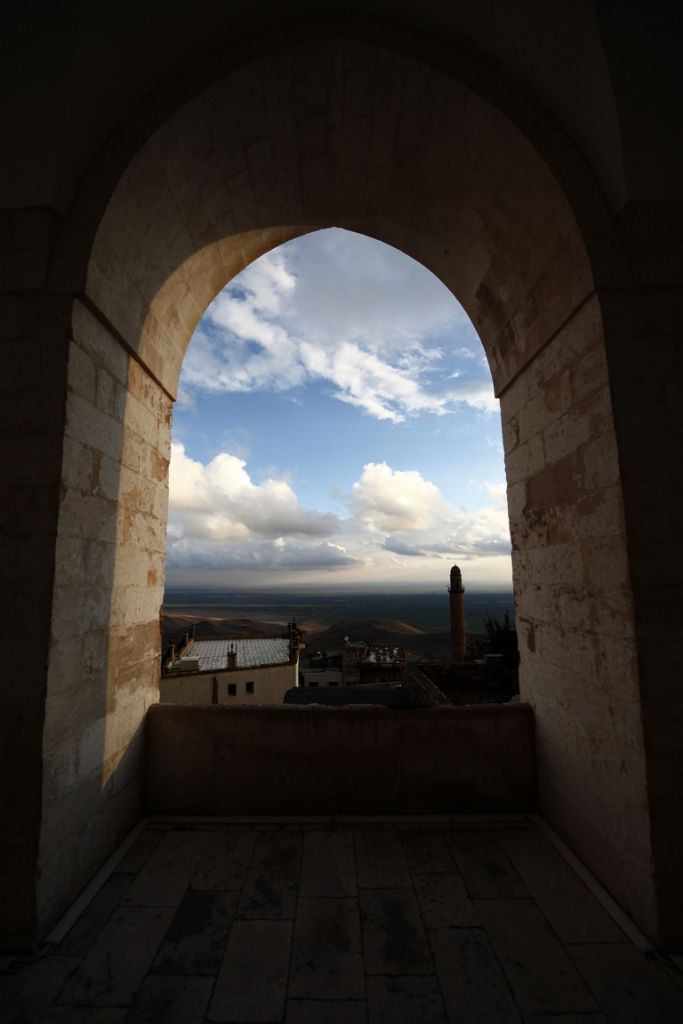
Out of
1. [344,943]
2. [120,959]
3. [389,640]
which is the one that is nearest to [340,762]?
[344,943]

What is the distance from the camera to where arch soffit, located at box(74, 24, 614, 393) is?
3254 millimetres

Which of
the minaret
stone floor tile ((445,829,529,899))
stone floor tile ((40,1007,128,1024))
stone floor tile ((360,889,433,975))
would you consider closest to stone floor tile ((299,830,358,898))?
stone floor tile ((360,889,433,975))

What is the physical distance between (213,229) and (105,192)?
1.23m

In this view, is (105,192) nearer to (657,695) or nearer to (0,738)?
(0,738)

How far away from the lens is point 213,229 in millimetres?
4168

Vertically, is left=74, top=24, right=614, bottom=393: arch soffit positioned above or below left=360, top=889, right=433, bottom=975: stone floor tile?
above

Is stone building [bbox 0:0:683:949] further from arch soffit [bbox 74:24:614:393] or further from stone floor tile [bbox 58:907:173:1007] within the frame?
stone floor tile [bbox 58:907:173:1007]

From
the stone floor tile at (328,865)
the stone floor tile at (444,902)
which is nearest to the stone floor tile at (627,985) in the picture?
the stone floor tile at (444,902)

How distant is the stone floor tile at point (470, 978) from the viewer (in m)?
2.05

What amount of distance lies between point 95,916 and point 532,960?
2.46 meters

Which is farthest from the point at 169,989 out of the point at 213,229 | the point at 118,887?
the point at 213,229

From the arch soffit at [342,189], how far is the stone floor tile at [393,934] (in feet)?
13.1

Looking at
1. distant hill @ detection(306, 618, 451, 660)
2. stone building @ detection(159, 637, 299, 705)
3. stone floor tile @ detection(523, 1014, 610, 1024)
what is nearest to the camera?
stone floor tile @ detection(523, 1014, 610, 1024)

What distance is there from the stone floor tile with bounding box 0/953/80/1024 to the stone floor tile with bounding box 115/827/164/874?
701 mm
